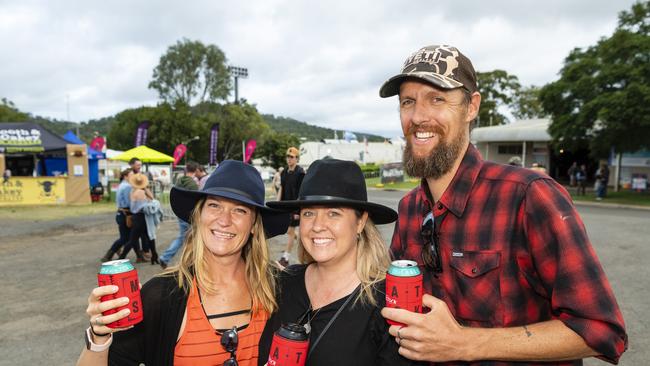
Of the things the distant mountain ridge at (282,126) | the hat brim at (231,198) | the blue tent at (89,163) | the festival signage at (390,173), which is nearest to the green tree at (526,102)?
the festival signage at (390,173)

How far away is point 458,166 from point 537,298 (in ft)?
1.96

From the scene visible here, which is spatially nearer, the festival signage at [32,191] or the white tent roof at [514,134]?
the festival signage at [32,191]

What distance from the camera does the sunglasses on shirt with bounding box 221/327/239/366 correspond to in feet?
6.47

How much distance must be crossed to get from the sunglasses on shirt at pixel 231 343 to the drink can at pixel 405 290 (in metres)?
0.85

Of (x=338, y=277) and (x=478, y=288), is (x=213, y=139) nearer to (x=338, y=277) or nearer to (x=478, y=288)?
(x=338, y=277)

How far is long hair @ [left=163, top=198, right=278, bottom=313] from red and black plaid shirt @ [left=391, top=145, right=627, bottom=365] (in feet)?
2.85

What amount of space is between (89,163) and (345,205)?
2377cm

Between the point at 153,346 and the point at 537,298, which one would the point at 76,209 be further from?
the point at 537,298

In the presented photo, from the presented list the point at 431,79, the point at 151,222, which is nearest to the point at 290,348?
the point at 431,79

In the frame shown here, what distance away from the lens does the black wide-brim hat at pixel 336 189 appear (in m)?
2.02

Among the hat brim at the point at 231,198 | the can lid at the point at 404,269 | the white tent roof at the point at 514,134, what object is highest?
the white tent roof at the point at 514,134

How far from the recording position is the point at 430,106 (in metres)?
1.77

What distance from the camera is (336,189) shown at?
2.06 m

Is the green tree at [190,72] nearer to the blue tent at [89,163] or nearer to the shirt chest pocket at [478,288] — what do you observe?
the blue tent at [89,163]
